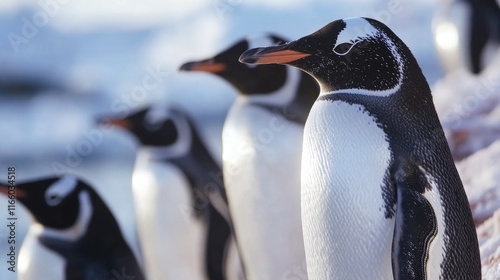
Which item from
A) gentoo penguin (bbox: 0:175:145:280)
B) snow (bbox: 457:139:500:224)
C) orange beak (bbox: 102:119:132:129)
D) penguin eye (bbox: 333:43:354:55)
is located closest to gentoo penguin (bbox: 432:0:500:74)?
snow (bbox: 457:139:500:224)

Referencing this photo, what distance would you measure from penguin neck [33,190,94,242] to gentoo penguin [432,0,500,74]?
102cm

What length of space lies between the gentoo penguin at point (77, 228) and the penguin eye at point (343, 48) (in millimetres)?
876

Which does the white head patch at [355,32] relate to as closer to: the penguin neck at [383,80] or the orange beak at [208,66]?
the penguin neck at [383,80]

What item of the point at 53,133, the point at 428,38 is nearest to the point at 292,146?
the point at 428,38

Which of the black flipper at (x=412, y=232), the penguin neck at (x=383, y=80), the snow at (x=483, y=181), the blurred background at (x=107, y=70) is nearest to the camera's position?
the black flipper at (x=412, y=232)

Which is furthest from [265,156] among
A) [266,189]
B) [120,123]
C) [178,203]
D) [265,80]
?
[120,123]

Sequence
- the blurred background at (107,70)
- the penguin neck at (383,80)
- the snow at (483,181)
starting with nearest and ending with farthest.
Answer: the penguin neck at (383,80)
the snow at (483,181)
the blurred background at (107,70)

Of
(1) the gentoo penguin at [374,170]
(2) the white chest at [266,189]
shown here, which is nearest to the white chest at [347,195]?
(1) the gentoo penguin at [374,170]

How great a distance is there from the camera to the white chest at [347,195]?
2018mm

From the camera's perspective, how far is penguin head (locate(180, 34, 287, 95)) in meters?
2.55

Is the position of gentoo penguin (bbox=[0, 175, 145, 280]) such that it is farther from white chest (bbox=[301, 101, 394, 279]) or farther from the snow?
the snow

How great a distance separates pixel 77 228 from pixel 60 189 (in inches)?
4.6

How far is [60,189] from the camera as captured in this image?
269 centimetres

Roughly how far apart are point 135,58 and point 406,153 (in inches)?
36.9
